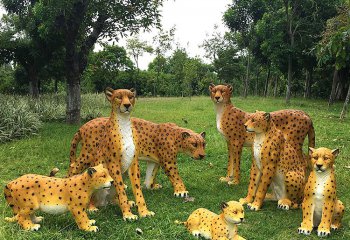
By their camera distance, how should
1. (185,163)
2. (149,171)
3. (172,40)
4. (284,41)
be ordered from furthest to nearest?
(172,40) → (284,41) → (185,163) → (149,171)

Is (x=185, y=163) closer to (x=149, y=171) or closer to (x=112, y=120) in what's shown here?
(x=149, y=171)

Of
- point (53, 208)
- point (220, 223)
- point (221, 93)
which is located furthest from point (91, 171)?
point (221, 93)

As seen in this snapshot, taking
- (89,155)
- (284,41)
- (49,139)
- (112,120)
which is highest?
(284,41)

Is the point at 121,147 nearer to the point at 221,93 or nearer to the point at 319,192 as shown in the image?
the point at 221,93

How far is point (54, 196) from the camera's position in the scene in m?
5.12

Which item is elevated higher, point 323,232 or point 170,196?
point 323,232

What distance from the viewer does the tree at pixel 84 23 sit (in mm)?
12977

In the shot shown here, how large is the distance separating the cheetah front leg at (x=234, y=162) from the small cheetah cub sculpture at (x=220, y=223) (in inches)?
101

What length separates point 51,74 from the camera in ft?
84.7

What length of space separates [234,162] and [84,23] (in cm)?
873

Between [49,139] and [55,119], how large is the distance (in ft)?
13.8

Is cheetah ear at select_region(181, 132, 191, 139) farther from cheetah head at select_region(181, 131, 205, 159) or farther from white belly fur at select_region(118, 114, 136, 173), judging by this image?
white belly fur at select_region(118, 114, 136, 173)

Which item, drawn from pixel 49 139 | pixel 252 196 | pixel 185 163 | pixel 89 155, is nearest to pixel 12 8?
pixel 49 139

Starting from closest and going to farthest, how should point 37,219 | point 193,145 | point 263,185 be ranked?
1. point 37,219
2. point 263,185
3. point 193,145
